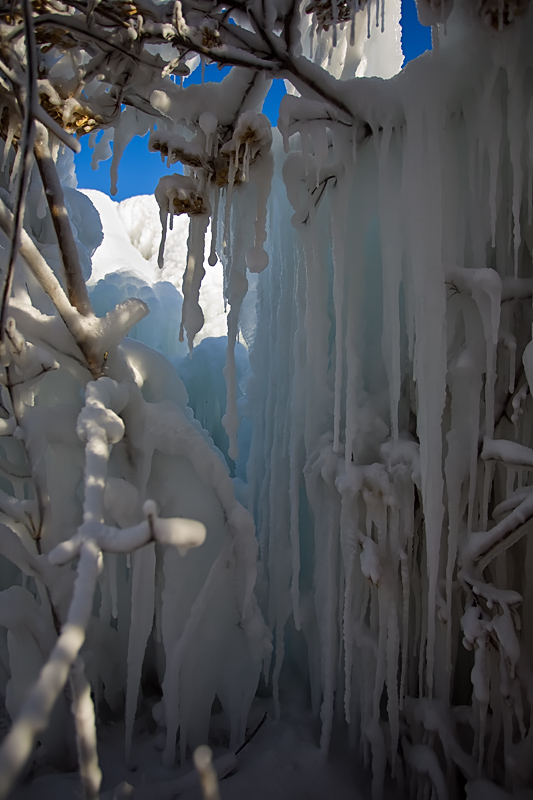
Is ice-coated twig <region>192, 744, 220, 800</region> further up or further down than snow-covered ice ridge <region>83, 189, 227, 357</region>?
further down

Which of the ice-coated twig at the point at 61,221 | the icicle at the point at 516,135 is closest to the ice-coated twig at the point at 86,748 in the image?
the ice-coated twig at the point at 61,221

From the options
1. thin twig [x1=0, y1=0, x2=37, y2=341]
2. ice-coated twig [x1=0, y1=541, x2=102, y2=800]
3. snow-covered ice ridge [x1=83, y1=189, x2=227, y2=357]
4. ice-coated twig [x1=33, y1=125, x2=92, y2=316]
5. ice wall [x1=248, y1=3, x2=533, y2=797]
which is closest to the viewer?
ice-coated twig [x1=0, y1=541, x2=102, y2=800]

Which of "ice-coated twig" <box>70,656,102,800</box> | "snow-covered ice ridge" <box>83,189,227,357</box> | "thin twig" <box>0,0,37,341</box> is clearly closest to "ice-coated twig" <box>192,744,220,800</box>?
"ice-coated twig" <box>70,656,102,800</box>

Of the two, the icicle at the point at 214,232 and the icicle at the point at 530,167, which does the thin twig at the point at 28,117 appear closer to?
the icicle at the point at 214,232

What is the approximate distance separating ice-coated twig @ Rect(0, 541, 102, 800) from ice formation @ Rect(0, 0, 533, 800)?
0.53 metres

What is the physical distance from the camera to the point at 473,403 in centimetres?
189

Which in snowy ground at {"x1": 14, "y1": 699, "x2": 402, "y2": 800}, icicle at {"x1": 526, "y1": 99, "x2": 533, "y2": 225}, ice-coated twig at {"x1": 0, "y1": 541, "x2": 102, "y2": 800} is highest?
icicle at {"x1": 526, "y1": 99, "x2": 533, "y2": 225}

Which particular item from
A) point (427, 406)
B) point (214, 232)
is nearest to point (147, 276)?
point (214, 232)

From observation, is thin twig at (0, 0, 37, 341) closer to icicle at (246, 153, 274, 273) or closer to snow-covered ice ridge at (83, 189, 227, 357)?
icicle at (246, 153, 274, 273)

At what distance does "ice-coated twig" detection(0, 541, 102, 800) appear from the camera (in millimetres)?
526

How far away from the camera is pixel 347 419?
203 centimetres

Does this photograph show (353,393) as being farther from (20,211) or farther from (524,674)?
(20,211)

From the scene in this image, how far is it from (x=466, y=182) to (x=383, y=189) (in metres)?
0.35

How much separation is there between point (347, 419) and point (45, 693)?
5.28 feet
